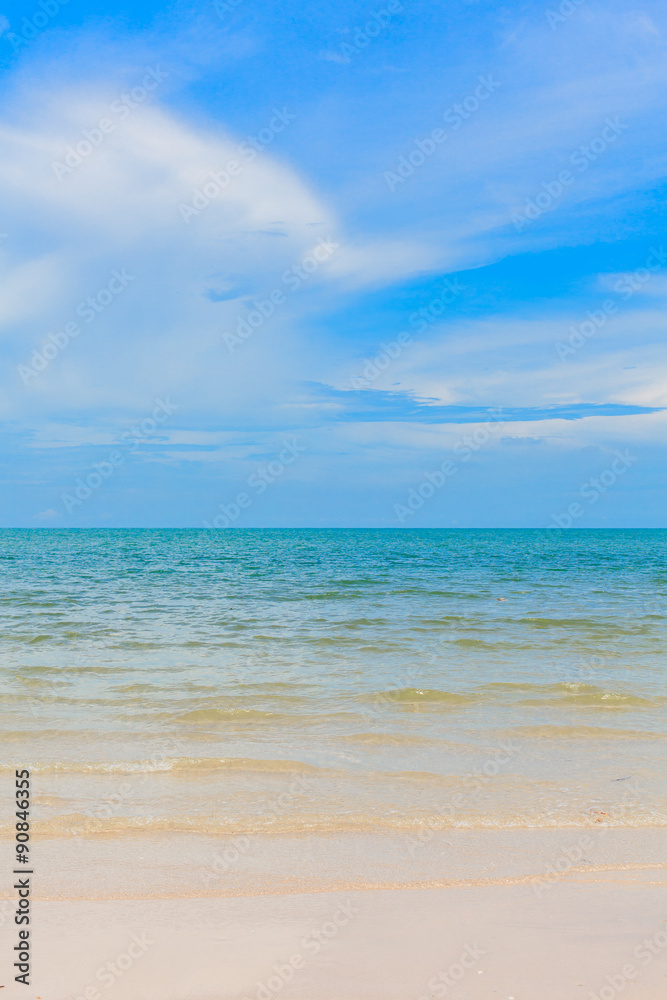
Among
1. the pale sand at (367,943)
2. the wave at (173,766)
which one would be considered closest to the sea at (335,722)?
the wave at (173,766)

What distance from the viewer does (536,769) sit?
356 inches

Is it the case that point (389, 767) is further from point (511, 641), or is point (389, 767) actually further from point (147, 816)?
point (511, 641)

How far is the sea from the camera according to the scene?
7.57 metres

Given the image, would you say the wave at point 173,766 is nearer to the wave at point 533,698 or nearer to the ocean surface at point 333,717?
the ocean surface at point 333,717

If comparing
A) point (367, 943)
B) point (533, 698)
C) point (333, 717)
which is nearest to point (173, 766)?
point (333, 717)

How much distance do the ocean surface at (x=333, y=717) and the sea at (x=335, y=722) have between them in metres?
0.04

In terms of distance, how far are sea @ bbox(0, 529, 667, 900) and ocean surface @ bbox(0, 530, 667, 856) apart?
0.04m

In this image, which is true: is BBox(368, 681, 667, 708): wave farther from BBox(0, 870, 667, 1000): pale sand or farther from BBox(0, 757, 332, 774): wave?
BBox(0, 870, 667, 1000): pale sand

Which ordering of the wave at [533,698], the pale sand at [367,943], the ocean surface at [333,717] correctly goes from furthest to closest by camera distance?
the wave at [533,698], the ocean surface at [333,717], the pale sand at [367,943]

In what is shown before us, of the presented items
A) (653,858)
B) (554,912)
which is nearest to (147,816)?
(554,912)

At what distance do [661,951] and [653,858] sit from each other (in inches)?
69.7

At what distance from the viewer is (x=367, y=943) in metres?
5.07

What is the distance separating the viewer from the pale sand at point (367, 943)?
4512 millimetres

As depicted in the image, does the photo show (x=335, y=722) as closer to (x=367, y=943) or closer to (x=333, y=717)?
(x=333, y=717)
